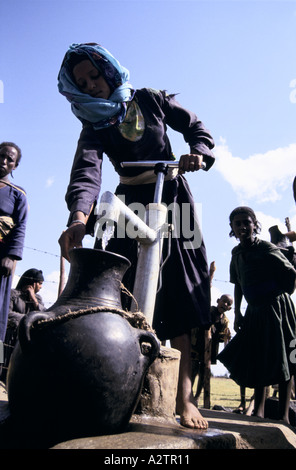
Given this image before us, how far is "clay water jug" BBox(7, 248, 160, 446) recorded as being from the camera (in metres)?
1.27

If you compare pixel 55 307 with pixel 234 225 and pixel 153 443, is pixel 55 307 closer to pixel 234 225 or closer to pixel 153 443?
pixel 153 443

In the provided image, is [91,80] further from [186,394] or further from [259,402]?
[259,402]

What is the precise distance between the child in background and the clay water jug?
8.32ft

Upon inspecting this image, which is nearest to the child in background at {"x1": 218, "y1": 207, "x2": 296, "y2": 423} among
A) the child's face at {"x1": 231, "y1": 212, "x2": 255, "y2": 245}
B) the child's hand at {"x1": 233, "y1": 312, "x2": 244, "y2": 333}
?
the child's face at {"x1": 231, "y1": 212, "x2": 255, "y2": 245}

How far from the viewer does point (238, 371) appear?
3783 mm

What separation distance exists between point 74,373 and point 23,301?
201 inches

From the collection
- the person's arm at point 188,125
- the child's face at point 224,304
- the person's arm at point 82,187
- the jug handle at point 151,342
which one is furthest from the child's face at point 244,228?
the child's face at point 224,304

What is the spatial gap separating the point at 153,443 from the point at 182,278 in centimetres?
103

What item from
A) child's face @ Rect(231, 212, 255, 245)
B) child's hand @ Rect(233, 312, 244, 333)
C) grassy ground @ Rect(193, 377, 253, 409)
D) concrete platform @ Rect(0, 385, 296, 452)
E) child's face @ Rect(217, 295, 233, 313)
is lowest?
grassy ground @ Rect(193, 377, 253, 409)

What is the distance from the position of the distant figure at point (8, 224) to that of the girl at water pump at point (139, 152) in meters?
1.41

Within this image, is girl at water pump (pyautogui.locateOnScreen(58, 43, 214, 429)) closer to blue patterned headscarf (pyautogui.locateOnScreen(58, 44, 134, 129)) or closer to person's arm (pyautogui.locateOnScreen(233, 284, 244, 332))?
blue patterned headscarf (pyautogui.locateOnScreen(58, 44, 134, 129))

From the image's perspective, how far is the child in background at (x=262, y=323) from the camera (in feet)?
11.6

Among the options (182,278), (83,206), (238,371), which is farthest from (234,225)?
(83,206)

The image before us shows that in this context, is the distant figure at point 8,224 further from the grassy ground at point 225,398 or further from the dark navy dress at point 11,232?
the grassy ground at point 225,398
